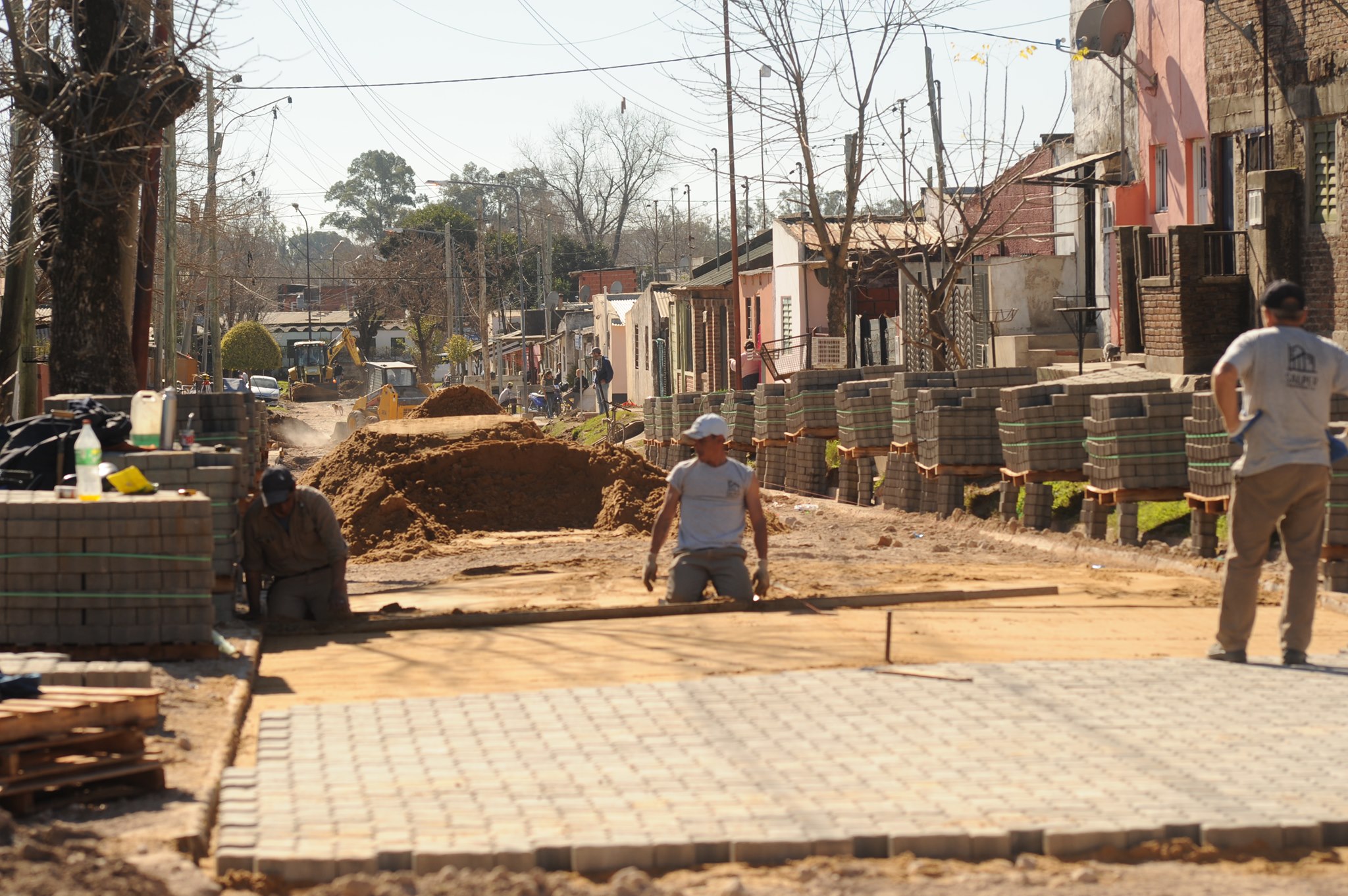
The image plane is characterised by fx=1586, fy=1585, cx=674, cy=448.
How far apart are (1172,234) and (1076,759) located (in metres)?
17.3

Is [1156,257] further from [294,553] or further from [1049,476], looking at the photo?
[294,553]

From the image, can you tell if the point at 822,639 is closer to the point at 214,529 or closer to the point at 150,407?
the point at 214,529

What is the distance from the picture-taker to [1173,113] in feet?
83.8

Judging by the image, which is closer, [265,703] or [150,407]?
[265,703]

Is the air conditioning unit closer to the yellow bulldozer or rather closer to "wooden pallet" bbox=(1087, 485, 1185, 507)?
the yellow bulldozer

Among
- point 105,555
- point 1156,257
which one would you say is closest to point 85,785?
point 105,555

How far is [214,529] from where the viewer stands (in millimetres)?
10219

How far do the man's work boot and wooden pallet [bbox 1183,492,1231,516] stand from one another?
15.9ft

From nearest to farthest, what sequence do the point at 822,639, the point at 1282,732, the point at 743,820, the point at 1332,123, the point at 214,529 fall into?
the point at 743,820 < the point at 1282,732 < the point at 822,639 < the point at 214,529 < the point at 1332,123

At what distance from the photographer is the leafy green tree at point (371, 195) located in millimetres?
154125

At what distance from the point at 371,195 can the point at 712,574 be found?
491ft

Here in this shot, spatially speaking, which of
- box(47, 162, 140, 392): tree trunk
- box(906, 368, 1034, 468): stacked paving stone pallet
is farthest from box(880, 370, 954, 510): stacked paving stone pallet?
box(47, 162, 140, 392): tree trunk

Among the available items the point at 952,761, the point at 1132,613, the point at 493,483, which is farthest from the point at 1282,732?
the point at 493,483

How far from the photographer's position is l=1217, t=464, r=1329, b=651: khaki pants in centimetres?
807
